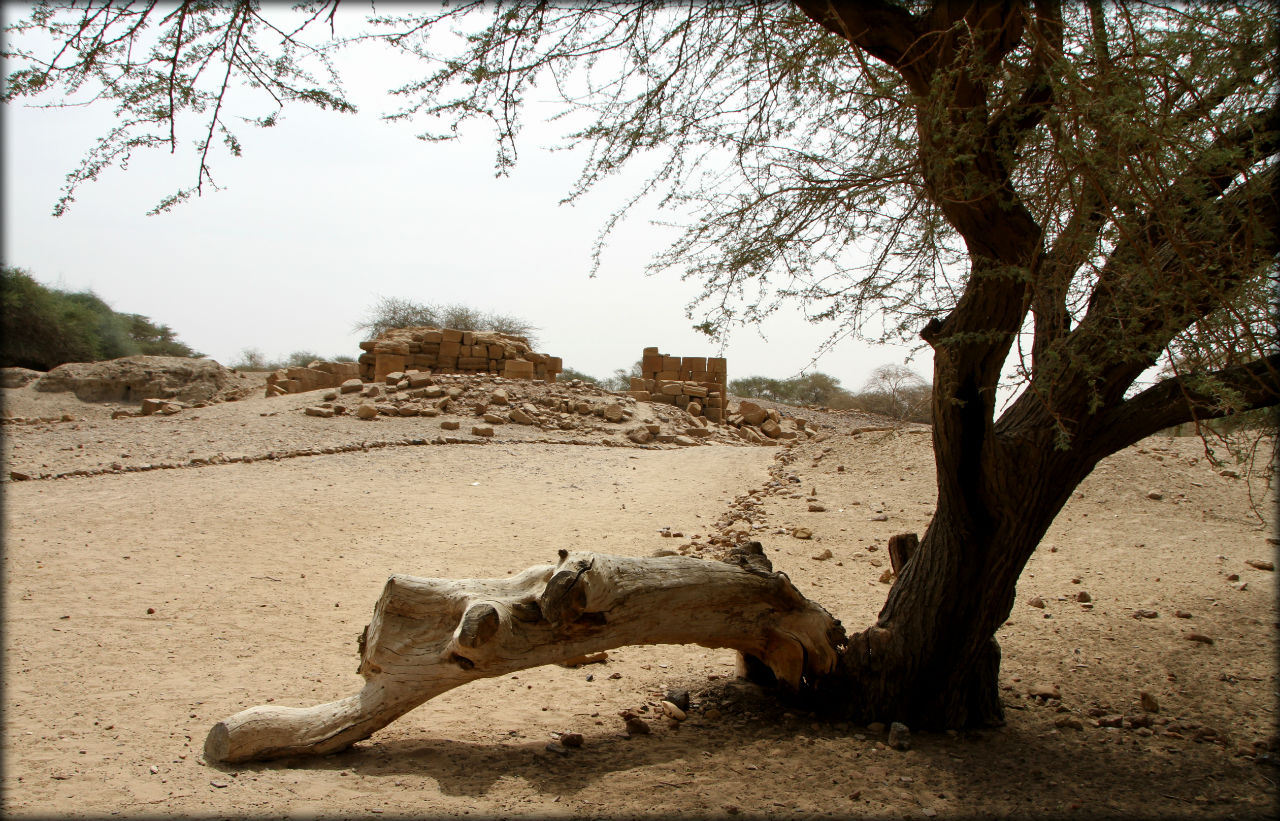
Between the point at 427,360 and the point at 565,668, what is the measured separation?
1686cm

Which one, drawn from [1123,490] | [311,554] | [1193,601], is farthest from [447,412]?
[1193,601]

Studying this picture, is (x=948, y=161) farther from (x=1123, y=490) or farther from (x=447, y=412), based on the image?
(x=447, y=412)

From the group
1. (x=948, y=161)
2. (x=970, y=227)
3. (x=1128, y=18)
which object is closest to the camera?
(x=1128, y=18)

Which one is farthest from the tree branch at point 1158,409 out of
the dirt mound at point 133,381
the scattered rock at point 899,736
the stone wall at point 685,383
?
the dirt mound at point 133,381

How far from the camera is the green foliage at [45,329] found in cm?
2558

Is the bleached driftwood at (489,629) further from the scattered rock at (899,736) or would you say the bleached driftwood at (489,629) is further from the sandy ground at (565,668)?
the scattered rock at (899,736)

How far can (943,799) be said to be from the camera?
3164mm

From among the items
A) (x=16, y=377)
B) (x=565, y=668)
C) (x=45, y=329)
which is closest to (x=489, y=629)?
(x=565, y=668)

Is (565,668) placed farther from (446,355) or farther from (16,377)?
(16,377)

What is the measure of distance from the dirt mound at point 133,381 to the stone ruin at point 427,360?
2.29 metres

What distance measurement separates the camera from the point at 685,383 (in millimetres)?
20719

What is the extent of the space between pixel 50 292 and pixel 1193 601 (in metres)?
33.6

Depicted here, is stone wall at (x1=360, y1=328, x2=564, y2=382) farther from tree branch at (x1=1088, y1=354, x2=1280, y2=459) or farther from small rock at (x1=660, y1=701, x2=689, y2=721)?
tree branch at (x1=1088, y1=354, x2=1280, y2=459)

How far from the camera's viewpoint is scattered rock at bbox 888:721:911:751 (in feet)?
12.2
